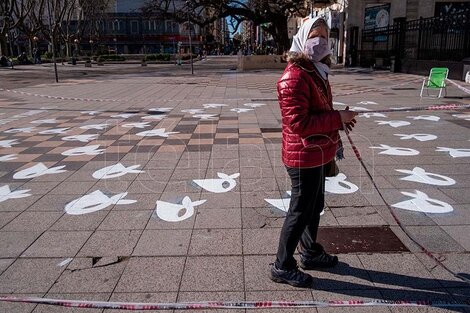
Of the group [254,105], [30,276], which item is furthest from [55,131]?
[30,276]

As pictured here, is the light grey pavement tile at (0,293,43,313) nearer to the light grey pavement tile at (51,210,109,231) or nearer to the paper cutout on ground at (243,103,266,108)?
the light grey pavement tile at (51,210,109,231)

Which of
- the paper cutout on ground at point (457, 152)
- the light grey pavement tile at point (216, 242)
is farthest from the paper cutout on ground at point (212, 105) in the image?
the light grey pavement tile at point (216, 242)

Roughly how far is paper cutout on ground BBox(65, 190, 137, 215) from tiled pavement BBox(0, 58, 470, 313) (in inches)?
1.3

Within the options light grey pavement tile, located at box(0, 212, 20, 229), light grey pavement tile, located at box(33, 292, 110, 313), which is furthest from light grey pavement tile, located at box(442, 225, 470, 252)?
light grey pavement tile, located at box(0, 212, 20, 229)

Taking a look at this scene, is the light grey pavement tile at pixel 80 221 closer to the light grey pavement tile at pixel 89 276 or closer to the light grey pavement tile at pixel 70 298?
the light grey pavement tile at pixel 89 276

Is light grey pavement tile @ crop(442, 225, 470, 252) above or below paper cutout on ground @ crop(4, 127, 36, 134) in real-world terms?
below

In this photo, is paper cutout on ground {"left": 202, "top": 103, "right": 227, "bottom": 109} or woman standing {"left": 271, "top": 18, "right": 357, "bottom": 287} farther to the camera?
paper cutout on ground {"left": 202, "top": 103, "right": 227, "bottom": 109}

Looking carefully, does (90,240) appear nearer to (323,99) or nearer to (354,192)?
(323,99)

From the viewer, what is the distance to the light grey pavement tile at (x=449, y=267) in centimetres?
339

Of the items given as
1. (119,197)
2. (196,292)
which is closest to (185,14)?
(119,197)

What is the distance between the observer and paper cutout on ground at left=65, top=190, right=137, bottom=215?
5086mm

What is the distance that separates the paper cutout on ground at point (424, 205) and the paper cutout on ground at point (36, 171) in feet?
16.3

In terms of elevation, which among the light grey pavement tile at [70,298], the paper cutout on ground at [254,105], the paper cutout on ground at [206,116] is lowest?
the light grey pavement tile at [70,298]

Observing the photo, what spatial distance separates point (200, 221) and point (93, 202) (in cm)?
152
